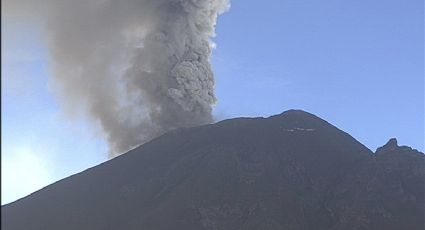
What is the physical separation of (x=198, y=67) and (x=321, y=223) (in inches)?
1316

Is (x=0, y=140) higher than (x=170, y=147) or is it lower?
lower

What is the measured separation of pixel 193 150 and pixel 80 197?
23.4 meters

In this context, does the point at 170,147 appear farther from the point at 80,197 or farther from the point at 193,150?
the point at 80,197

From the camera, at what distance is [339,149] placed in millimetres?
120938

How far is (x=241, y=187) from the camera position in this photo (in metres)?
104

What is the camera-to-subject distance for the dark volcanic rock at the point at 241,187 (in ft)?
309

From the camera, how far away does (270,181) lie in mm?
105375

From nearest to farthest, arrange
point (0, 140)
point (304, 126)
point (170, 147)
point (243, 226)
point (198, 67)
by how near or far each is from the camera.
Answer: point (0, 140)
point (243, 226)
point (198, 67)
point (170, 147)
point (304, 126)

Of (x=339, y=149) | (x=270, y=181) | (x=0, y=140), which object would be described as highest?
(x=339, y=149)

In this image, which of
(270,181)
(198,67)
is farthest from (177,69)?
(270,181)

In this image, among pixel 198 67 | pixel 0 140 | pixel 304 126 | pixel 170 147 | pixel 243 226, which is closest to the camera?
pixel 0 140

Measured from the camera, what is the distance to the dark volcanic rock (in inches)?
3706

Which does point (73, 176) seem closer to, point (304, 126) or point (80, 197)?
point (80, 197)

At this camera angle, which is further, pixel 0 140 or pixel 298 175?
pixel 298 175
